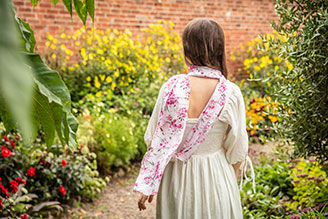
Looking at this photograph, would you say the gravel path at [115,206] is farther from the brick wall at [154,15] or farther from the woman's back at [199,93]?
the brick wall at [154,15]

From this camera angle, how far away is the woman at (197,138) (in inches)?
85.7

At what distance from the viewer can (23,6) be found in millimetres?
6398

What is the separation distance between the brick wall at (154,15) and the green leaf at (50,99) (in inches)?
250

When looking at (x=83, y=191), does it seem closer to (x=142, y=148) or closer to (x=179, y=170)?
(x=142, y=148)

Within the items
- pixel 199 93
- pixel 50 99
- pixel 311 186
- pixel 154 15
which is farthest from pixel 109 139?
pixel 50 99

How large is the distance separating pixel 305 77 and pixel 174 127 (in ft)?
3.85

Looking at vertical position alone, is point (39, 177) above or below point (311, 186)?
below

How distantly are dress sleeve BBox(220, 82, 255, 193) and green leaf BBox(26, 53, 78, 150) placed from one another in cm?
162

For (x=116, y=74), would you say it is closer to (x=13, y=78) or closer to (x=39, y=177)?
(x=39, y=177)

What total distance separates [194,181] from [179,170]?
0.12 metres

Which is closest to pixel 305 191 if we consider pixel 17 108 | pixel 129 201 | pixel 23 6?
pixel 129 201

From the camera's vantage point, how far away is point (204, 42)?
2.17 metres

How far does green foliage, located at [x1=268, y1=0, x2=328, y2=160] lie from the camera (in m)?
2.48

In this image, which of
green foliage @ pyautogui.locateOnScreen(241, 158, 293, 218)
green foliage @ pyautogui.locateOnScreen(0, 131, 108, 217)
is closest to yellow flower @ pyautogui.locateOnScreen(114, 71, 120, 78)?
green foliage @ pyautogui.locateOnScreen(0, 131, 108, 217)
